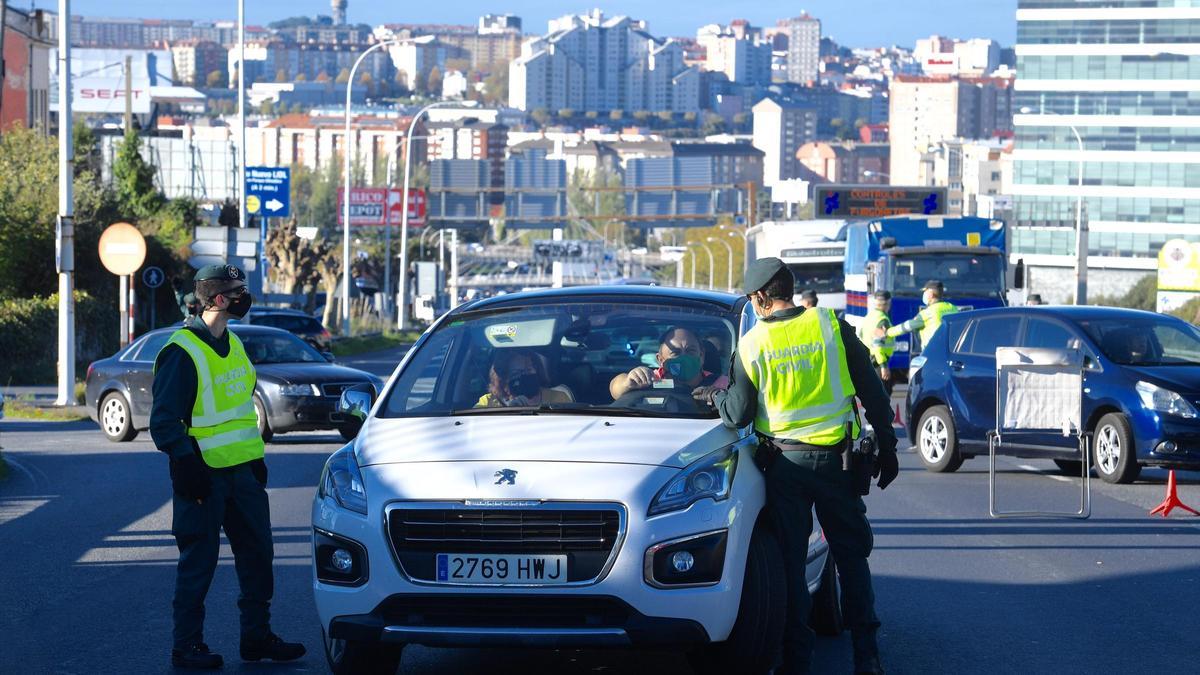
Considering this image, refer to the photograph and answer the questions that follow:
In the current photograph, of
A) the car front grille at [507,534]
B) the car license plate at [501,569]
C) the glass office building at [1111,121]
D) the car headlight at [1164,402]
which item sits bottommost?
the car headlight at [1164,402]

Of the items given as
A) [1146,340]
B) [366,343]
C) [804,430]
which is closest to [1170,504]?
[1146,340]

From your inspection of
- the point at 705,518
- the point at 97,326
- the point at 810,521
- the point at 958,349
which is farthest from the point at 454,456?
the point at 97,326

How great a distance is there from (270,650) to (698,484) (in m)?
2.33

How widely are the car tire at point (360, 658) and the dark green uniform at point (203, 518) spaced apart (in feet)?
2.49

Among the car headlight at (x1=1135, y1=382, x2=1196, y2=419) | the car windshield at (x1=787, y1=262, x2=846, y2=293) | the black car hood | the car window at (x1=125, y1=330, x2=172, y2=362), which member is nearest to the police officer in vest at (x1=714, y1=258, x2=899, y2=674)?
the car headlight at (x1=1135, y1=382, x2=1196, y2=419)

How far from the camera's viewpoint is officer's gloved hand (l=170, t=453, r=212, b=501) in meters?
7.71

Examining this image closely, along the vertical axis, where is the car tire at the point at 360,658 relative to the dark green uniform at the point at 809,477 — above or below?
below

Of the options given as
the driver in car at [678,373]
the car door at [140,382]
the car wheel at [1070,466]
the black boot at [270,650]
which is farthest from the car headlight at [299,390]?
the driver in car at [678,373]

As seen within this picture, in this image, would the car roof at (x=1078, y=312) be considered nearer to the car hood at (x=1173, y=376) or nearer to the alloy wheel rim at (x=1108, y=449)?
the car hood at (x=1173, y=376)

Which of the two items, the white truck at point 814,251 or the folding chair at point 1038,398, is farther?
the white truck at point 814,251

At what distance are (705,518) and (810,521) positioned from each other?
2.58ft

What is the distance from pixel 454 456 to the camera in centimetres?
702

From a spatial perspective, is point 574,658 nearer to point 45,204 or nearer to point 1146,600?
point 1146,600

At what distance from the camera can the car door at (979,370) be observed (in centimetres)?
1697
